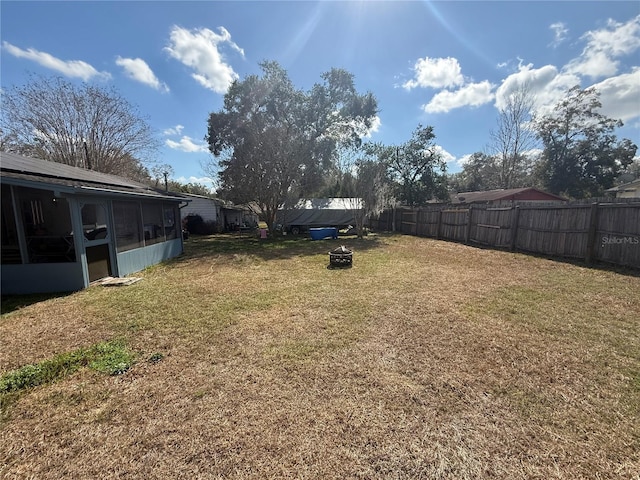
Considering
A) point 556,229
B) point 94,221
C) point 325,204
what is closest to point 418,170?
point 325,204

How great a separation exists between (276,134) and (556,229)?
40.8 feet

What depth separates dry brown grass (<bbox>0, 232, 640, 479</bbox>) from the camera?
1.77m

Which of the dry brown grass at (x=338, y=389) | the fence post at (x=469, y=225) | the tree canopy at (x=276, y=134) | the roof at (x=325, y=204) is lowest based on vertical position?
the dry brown grass at (x=338, y=389)

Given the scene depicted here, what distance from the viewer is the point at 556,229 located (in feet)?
27.1

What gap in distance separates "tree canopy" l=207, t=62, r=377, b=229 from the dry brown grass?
414 inches

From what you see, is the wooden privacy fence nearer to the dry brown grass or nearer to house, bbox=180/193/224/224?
the dry brown grass

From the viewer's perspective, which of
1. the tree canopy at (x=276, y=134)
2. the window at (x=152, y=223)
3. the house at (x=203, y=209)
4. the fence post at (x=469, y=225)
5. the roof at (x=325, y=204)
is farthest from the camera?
the house at (x=203, y=209)

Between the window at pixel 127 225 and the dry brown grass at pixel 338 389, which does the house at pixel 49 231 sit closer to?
the window at pixel 127 225

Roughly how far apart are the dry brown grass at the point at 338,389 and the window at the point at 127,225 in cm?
222

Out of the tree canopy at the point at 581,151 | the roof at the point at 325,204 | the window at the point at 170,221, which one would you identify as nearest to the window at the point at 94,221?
the window at the point at 170,221

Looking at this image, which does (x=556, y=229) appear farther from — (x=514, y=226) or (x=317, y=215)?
(x=317, y=215)

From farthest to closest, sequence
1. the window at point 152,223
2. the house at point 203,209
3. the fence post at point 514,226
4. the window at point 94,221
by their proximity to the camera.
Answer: the house at point 203,209
the fence post at point 514,226
the window at point 152,223
the window at point 94,221

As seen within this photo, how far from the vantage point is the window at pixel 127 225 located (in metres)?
6.80

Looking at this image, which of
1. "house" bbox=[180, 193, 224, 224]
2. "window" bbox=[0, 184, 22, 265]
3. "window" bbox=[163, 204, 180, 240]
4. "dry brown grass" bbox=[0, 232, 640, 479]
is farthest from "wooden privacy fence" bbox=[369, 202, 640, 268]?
"house" bbox=[180, 193, 224, 224]
